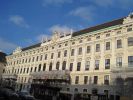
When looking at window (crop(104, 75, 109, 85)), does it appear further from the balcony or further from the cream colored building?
the balcony

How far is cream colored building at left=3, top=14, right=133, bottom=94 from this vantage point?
116 ft

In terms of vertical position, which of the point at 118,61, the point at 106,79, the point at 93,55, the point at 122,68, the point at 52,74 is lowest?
the point at 106,79

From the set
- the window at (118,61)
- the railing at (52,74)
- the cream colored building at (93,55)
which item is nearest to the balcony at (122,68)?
the cream colored building at (93,55)

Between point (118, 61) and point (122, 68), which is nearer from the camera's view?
point (122, 68)

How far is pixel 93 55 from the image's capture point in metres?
41.2

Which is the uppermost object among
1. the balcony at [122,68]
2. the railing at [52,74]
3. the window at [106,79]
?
the balcony at [122,68]

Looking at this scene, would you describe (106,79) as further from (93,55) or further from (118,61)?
(93,55)

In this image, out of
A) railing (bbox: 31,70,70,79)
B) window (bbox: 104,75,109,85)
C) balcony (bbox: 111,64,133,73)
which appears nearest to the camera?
balcony (bbox: 111,64,133,73)

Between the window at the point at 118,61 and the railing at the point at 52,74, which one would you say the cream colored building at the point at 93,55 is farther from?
the railing at the point at 52,74

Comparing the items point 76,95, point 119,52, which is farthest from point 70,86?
point 119,52

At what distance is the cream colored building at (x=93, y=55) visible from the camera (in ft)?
116

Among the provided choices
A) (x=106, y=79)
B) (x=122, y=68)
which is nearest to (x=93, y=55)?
(x=106, y=79)

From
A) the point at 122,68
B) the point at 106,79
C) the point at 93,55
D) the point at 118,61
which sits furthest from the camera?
the point at 93,55

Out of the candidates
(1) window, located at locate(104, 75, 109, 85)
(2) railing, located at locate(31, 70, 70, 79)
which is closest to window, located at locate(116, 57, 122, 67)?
(1) window, located at locate(104, 75, 109, 85)
